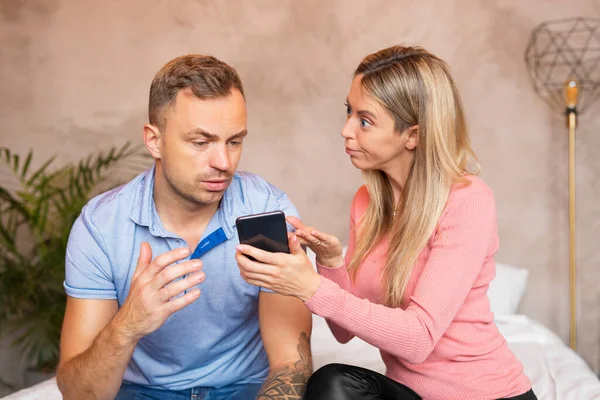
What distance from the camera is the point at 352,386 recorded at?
1.55m

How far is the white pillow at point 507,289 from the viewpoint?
2.86m

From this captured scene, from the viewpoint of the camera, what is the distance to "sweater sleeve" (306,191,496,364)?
4.75 feet

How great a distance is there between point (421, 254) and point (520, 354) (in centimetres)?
97

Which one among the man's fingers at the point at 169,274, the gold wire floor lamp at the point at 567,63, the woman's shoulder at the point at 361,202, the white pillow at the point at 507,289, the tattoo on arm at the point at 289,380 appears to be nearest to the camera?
the man's fingers at the point at 169,274

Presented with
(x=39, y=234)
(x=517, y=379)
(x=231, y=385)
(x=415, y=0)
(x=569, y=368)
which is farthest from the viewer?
(x=415, y=0)

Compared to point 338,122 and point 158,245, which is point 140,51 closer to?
point 338,122

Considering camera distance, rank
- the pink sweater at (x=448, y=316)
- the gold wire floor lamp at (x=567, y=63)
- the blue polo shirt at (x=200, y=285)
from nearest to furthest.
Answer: the pink sweater at (x=448, y=316)
the blue polo shirt at (x=200, y=285)
the gold wire floor lamp at (x=567, y=63)

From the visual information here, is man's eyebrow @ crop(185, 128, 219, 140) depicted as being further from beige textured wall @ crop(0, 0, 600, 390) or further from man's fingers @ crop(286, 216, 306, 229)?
beige textured wall @ crop(0, 0, 600, 390)

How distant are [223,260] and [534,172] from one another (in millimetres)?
1848

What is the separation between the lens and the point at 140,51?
3.38m

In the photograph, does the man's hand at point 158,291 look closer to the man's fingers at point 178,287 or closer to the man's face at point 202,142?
the man's fingers at point 178,287

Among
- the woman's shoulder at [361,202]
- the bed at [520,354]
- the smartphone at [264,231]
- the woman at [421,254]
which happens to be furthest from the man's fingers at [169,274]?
the bed at [520,354]

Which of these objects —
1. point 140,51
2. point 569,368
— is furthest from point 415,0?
point 569,368

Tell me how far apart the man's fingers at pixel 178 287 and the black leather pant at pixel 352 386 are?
0.38 metres
